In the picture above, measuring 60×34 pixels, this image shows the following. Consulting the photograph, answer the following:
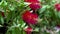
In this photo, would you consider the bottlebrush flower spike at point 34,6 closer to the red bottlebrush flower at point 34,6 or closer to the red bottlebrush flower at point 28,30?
the red bottlebrush flower at point 34,6

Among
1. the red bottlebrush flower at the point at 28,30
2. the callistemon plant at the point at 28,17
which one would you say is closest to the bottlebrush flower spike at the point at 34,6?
the callistemon plant at the point at 28,17

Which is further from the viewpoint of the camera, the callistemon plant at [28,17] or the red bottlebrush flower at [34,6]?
the red bottlebrush flower at [34,6]

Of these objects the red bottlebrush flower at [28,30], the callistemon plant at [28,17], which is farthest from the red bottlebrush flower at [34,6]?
the red bottlebrush flower at [28,30]

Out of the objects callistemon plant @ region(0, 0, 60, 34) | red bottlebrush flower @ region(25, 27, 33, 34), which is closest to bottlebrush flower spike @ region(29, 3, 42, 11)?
callistemon plant @ region(0, 0, 60, 34)

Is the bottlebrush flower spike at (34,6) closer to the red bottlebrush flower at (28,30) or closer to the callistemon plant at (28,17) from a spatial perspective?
the callistemon plant at (28,17)

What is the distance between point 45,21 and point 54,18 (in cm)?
7

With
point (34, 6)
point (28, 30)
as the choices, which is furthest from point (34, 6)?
point (28, 30)

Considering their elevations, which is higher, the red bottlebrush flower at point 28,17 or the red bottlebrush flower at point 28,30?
the red bottlebrush flower at point 28,17

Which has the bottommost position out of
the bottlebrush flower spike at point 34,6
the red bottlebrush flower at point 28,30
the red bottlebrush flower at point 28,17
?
the red bottlebrush flower at point 28,30

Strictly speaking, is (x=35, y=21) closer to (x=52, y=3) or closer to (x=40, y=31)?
(x=40, y=31)

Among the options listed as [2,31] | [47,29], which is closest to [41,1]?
[47,29]

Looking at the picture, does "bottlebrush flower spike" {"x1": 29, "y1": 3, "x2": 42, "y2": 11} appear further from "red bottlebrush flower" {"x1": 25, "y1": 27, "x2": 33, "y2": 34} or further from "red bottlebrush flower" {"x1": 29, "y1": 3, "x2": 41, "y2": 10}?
"red bottlebrush flower" {"x1": 25, "y1": 27, "x2": 33, "y2": 34}

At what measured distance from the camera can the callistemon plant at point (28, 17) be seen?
34.6 inches

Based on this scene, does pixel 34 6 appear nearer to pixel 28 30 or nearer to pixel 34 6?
pixel 34 6
